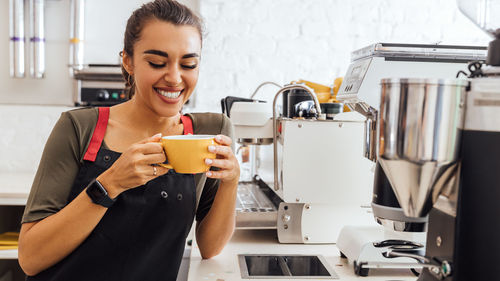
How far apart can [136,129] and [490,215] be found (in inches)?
33.5

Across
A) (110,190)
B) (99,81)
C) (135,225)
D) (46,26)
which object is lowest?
(135,225)

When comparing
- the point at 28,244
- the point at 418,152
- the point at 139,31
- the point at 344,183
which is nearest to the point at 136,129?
the point at 139,31

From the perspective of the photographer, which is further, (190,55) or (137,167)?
(190,55)

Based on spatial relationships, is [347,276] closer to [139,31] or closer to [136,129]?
[136,129]

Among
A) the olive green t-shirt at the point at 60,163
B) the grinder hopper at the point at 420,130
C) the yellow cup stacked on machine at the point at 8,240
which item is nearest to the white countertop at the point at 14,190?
the yellow cup stacked on machine at the point at 8,240

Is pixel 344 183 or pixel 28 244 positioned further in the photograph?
pixel 344 183

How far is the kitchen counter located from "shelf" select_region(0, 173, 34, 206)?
116 centimetres

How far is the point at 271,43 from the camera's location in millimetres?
2656

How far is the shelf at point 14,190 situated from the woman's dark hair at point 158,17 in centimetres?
125

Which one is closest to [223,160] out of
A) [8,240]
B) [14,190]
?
[14,190]

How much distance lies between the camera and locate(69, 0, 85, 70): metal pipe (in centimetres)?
262

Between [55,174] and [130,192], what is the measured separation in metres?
0.18

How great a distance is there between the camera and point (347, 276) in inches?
42.2

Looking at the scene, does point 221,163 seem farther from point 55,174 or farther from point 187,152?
point 55,174
